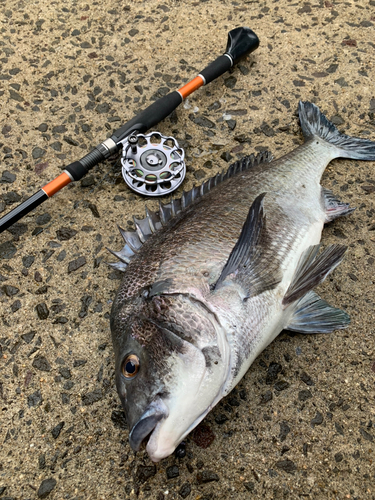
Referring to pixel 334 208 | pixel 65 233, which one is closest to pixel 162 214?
pixel 65 233

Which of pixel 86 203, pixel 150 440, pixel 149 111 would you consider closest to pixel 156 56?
pixel 149 111

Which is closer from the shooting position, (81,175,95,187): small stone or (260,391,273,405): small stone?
(260,391,273,405): small stone

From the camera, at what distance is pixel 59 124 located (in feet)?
10.8

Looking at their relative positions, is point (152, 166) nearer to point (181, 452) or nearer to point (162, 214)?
point (162, 214)

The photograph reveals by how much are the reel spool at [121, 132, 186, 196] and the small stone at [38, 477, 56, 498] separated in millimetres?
1848

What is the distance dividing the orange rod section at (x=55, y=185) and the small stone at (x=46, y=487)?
5.58 ft

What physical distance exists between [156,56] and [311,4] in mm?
1698

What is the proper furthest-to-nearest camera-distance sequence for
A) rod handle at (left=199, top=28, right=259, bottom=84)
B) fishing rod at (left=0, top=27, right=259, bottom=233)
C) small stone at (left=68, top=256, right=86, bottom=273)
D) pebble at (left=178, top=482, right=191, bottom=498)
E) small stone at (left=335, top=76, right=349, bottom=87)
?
small stone at (left=335, top=76, right=349, bottom=87), rod handle at (left=199, top=28, right=259, bottom=84), fishing rod at (left=0, top=27, right=259, bottom=233), small stone at (left=68, top=256, right=86, bottom=273), pebble at (left=178, top=482, right=191, bottom=498)

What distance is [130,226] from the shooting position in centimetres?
287

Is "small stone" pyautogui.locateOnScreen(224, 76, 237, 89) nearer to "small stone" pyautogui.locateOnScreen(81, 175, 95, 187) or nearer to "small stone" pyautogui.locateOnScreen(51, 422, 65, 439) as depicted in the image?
"small stone" pyautogui.locateOnScreen(81, 175, 95, 187)

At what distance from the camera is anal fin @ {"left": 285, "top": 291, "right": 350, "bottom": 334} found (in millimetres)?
2311

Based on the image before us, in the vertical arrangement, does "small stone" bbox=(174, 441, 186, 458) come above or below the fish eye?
below

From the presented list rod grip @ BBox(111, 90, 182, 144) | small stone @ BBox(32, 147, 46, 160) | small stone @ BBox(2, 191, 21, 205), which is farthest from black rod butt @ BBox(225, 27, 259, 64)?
small stone @ BBox(2, 191, 21, 205)

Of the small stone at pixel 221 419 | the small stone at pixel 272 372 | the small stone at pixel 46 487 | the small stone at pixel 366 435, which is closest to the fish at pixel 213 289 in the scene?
the small stone at pixel 272 372
